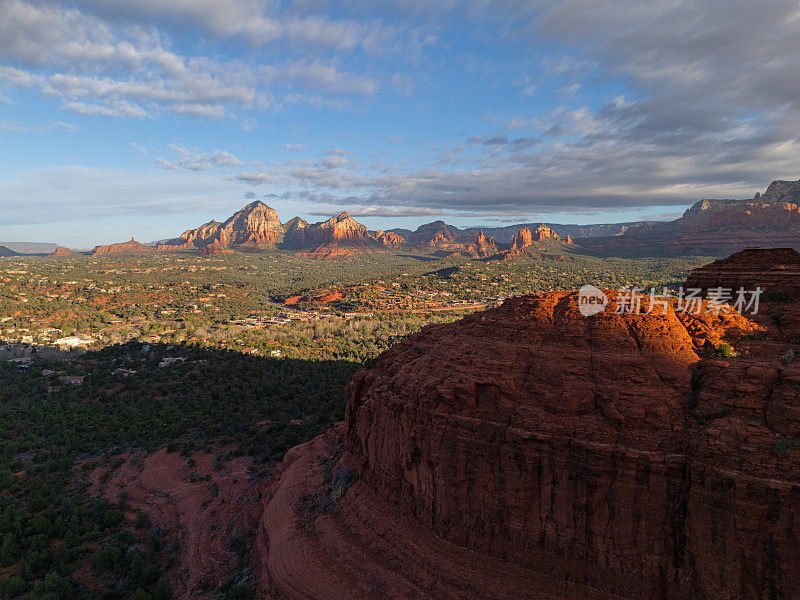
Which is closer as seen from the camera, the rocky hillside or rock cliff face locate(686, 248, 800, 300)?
rock cliff face locate(686, 248, 800, 300)

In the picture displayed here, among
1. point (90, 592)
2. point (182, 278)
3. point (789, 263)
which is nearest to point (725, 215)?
point (789, 263)

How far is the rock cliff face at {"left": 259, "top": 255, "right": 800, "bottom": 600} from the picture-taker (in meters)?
12.7

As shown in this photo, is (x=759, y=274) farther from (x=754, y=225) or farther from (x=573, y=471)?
(x=754, y=225)

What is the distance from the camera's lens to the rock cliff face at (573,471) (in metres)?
12.7

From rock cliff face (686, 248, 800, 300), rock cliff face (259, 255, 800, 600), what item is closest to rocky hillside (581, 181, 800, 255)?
rock cliff face (686, 248, 800, 300)

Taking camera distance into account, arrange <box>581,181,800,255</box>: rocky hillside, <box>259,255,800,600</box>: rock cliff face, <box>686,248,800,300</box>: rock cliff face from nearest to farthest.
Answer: <box>259,255,800,600</box>: rock cliff face < <box>686,248,800,300</box>: rock cliff face < <box>581,181,800,255</box>: rocky hillside

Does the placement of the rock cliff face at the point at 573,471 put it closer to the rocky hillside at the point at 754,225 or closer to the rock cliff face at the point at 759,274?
the rock cliff face at the point at 759,274

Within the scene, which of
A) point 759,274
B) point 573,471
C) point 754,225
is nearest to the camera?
point 573,471

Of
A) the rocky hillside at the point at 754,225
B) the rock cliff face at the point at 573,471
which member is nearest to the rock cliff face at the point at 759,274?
the rock cliff face at the point at 573,471

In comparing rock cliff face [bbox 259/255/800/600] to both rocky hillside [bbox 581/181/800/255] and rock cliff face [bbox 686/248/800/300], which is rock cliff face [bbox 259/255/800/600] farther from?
rocky hillside [bbox 581/181/800/255]

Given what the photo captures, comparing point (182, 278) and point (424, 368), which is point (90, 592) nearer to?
point (424, 368)

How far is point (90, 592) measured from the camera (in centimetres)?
2228

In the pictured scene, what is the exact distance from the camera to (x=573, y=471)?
14883 millimetres

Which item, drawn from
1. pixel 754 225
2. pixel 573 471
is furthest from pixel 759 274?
pixel 754 225
